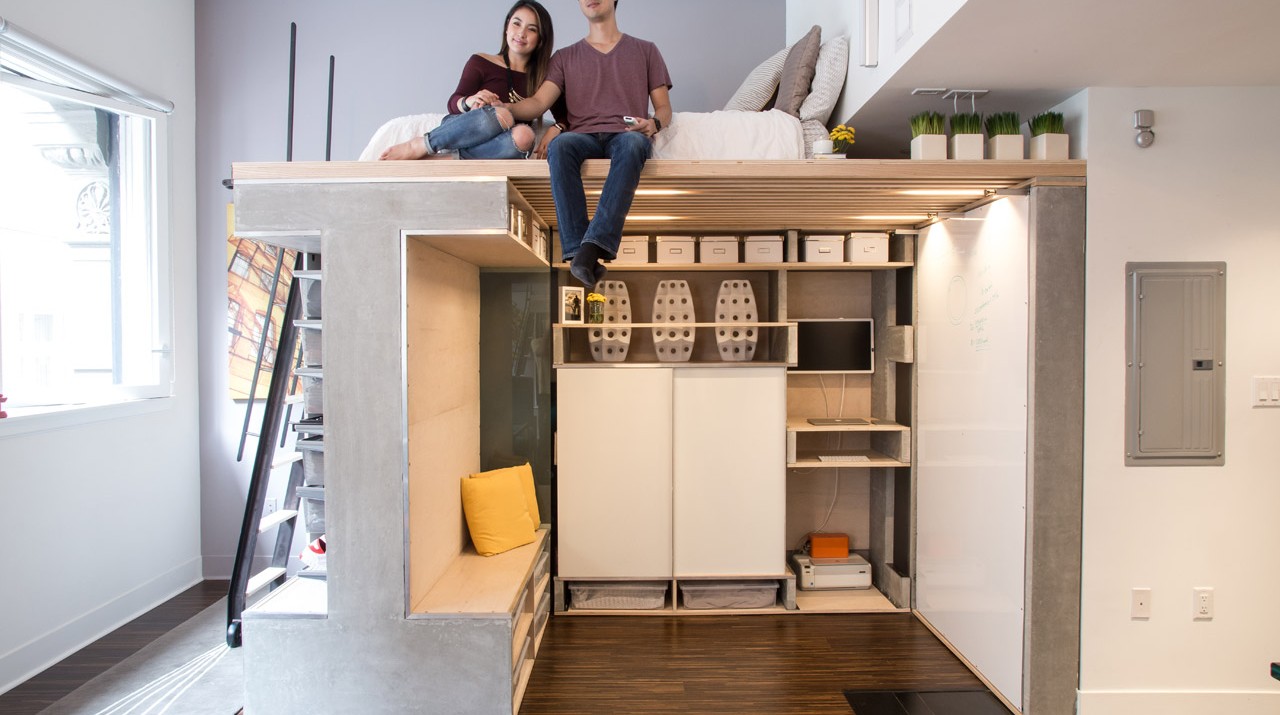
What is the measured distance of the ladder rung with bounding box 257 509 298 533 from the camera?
3194 mm

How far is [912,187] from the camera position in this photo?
2941mm

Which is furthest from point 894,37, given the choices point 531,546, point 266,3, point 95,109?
point 95,109

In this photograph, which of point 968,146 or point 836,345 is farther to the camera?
point 836,345

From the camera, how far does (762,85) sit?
353cm

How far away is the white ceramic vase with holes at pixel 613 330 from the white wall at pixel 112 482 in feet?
8.42

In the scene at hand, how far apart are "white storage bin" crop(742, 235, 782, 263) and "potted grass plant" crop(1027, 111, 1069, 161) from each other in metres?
1.39

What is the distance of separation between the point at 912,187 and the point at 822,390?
1.78 metres

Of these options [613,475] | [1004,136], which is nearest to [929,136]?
[1004,136]

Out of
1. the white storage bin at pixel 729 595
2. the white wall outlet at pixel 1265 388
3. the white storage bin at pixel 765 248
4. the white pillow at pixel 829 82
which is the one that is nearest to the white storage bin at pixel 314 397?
the white storage bin at pixel 729 595

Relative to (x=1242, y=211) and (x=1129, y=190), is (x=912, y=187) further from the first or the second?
(x=1242, y=211)

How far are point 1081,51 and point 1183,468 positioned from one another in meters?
1.74

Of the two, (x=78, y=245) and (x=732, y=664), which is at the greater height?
(x=78, y=245)

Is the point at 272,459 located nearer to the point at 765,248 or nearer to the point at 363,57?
the point at 363,57

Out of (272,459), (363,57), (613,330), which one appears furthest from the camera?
(363,57)
